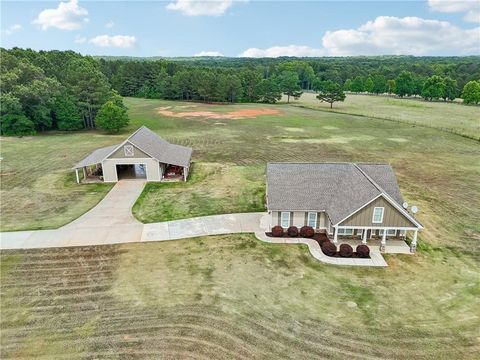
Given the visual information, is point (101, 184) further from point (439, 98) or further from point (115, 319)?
point (439, 98)

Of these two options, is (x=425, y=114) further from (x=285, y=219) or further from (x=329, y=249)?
(x=329, y=249)

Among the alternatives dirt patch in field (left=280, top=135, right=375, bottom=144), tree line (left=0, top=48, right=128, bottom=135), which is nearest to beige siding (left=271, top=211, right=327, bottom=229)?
dirt patch in field (left=280, top=135, right=375, bottom=144)

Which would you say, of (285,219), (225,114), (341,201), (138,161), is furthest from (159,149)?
(225,114)

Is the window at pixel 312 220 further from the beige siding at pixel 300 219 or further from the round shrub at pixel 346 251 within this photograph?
the round shrub at pixel 346 251

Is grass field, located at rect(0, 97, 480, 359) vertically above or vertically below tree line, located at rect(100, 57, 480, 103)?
below

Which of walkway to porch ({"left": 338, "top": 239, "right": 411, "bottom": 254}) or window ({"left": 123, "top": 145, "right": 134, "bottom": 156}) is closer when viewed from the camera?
walkway to porch ({"left": 338, "top": 239, "right": 411, "bottom": 254})

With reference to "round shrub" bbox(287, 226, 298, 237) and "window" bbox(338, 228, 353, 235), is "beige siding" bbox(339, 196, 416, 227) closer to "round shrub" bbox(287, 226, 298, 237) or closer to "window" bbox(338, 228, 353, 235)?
"window" bbox(338, 228, 353, 235)

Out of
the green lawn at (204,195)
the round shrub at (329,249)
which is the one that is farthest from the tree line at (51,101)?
the round shrub at (329,249)
